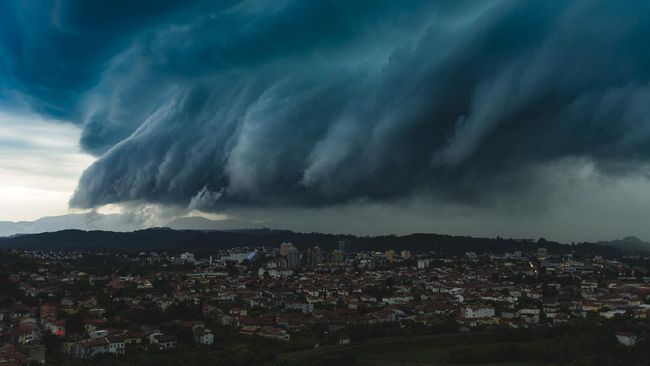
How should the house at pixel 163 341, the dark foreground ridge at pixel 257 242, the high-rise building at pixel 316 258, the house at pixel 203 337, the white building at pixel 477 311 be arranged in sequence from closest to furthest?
the house at pixel 163 341, the house at pixel 203 337, the white building at pixel 477 311, the high-rise building at pixel 316 258, the dark foreground ridge at pixel 257 242

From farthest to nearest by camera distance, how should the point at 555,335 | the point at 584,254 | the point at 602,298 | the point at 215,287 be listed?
the point at 584,254, the point at 215,287, the point at 602,298, the point at 555,335

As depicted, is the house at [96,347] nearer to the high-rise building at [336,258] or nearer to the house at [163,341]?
the house at [163,341]

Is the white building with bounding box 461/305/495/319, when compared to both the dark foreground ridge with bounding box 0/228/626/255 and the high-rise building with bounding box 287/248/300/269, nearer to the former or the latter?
the high-rise building with bounding box 287/248/300/269

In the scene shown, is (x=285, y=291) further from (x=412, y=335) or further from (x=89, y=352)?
(x=89, y=352)

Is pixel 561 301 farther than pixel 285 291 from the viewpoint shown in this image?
No

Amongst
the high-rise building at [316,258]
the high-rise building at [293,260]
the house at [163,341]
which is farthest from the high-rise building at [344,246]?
the house at [163,341]

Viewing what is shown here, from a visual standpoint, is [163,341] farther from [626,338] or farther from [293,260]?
[293,260]

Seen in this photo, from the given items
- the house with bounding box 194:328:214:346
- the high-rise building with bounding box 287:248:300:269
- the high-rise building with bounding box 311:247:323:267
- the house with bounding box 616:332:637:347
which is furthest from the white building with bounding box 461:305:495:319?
the high-rise building with bounding box 311:247:323:267

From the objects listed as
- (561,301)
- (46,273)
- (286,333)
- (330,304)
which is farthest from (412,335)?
(46,273)
